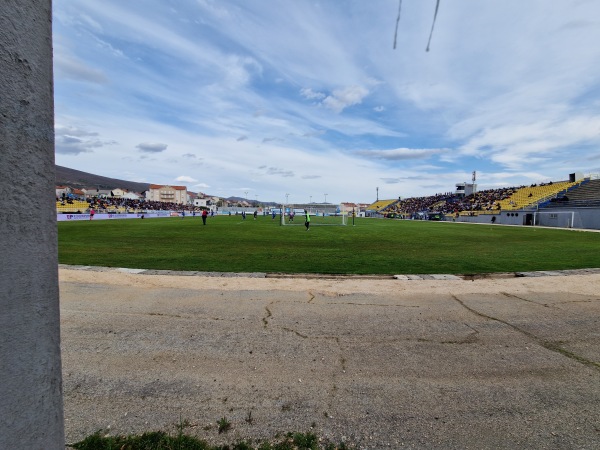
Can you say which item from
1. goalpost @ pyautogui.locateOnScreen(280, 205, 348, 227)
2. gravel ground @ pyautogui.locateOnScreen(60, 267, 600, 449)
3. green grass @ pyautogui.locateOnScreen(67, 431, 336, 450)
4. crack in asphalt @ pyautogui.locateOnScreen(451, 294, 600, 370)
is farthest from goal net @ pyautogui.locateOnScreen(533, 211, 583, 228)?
green grass @ pyautogui.locateOnScreen(67, 431, 336, 450)

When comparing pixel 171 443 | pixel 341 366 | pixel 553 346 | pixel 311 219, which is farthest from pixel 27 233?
pixel 311 219

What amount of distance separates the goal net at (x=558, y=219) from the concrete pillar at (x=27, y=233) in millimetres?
49485

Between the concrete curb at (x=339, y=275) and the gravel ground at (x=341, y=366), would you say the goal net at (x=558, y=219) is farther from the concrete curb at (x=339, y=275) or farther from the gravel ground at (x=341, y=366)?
the gravel ground at (x=341, y=366)

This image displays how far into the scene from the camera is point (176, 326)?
4.81 m

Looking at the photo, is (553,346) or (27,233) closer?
(27,233)

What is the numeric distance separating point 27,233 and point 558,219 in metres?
51.7

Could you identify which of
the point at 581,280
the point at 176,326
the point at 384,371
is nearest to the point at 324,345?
the point at 384,371

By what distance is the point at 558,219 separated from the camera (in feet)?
132

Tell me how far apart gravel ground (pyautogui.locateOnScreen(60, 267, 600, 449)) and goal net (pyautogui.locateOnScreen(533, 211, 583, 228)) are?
136ft

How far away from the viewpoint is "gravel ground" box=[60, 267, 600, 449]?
270 cm

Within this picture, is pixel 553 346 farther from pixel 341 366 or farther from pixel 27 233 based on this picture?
pixel 27 233

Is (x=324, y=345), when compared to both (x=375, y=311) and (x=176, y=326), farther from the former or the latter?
(x=176, y=326)

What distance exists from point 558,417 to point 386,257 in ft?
30.7

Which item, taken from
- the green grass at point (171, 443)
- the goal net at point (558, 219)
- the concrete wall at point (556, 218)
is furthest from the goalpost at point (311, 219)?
the green grass at point (171, 443)
